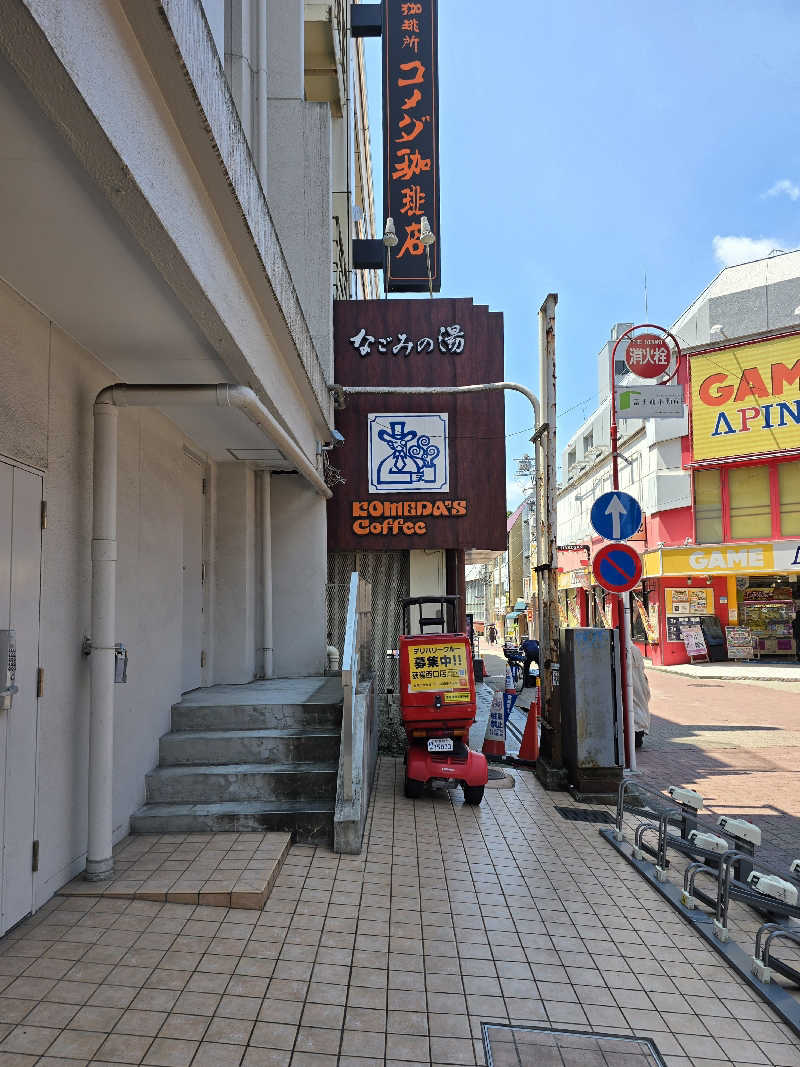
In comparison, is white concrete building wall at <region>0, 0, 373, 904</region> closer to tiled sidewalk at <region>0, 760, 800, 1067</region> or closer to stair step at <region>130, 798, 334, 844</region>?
stair step at <region>130, 798, 334, 844</region>

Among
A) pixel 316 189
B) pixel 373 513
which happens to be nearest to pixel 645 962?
pixel 373 513

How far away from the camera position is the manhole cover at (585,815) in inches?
265

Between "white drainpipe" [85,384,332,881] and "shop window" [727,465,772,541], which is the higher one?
"shop window" [727,465,772,541]

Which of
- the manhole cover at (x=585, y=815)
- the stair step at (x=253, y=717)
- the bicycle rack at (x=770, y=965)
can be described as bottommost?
the manhole cover at (x=585, y=815)

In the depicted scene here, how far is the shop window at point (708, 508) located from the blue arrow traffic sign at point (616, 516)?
17.1 m

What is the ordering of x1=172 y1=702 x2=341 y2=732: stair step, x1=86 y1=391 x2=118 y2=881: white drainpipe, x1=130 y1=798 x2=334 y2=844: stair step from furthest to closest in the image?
x1=172 y1=702 x2=341 y2=732: stair step, x1=130 y1=798 x2=334 y2=844: stair step, x1=86 y1=391 x2=118 y2=881: white drainpipe

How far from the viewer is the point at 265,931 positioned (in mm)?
4105

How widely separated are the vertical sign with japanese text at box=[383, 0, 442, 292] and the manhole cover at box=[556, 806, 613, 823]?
28.9 feet

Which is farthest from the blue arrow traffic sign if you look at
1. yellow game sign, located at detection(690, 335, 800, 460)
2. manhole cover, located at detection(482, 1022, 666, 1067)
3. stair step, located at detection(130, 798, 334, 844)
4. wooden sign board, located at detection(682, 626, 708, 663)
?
wooden sign board, located at detection(682, 626, 708, 663)

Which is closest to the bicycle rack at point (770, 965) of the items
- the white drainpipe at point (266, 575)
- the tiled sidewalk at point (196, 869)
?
the tiled sidewalk at point (196, 869)

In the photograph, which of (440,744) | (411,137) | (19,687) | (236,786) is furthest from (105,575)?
(411,137)

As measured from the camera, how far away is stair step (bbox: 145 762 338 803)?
228 inches

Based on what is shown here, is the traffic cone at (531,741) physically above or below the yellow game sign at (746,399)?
below

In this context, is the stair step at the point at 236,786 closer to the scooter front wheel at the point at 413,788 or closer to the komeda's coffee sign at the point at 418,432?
the scooter front wheel at the point at 413,788
